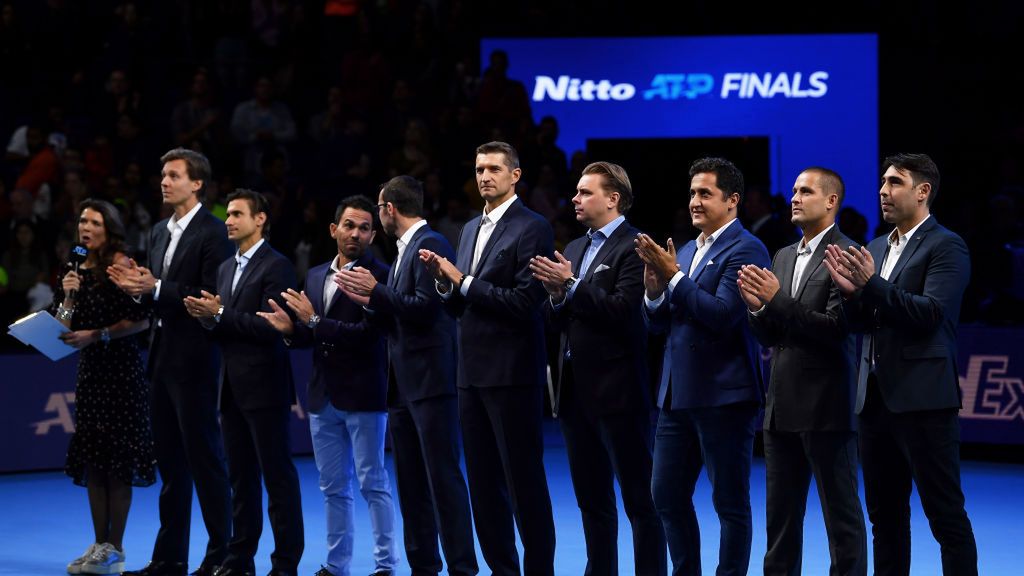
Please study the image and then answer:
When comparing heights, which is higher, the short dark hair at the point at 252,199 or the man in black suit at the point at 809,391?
the short dark hair at the point at 252,199

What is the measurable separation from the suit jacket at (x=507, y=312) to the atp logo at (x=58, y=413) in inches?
235

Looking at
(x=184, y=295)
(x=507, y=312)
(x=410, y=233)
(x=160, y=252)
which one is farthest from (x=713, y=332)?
(x=160, y=252)

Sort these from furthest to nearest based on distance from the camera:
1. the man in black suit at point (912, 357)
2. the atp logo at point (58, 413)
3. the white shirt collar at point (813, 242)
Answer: the atp logo at point (58, 413) < the white shirt collar at point (813, 242) < the man in black suit at point (912, 357)

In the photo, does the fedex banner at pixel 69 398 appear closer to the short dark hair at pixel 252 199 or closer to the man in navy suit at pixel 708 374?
the short dark hair at pixel 252 199

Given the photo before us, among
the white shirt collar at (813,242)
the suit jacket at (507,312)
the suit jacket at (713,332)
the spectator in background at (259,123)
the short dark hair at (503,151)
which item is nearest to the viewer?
the suit jacket at (713,332)

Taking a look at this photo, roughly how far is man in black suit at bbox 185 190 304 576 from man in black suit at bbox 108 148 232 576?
0.10 meters

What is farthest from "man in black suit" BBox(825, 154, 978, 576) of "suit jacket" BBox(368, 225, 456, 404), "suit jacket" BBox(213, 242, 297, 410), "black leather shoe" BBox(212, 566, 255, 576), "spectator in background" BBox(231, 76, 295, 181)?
"spectator in background" BBox(231, 76, 295, 181)

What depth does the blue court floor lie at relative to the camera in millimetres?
8469

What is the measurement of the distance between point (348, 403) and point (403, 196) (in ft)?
3.80

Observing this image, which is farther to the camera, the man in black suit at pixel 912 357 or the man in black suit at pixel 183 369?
the man in black suit at pixel 183 369

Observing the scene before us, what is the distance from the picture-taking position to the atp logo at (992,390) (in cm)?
1175

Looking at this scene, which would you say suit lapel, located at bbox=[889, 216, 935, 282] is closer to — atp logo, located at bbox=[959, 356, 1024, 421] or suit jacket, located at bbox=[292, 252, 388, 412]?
suit jacket, located at bbox=[292, 252, 388, 412]

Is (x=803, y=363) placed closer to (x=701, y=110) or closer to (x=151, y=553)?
(x=151, y=553)

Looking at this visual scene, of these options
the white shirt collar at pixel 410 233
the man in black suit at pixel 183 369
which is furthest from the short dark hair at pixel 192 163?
the white shirt collar at pixel 410 233
